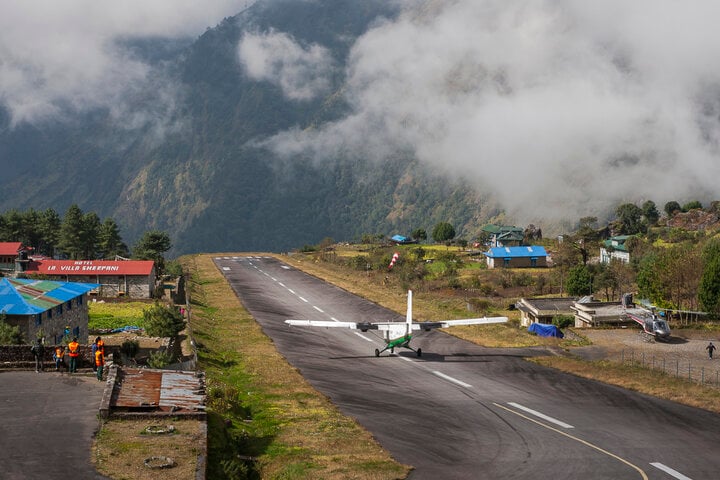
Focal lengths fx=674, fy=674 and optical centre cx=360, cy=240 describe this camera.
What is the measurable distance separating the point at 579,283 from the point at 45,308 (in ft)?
236

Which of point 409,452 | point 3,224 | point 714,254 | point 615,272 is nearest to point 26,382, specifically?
point 409,452

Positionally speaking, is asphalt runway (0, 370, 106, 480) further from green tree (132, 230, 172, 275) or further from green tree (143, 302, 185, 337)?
green tree (132, 230, 172, 275)

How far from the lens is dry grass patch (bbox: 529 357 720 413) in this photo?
39.2 metres

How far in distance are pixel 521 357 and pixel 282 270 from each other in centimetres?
8764

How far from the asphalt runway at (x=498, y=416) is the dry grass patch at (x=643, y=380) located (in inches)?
48.7

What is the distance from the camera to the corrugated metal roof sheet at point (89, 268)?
312ft

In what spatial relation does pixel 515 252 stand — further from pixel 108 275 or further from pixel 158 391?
pixel 158 391

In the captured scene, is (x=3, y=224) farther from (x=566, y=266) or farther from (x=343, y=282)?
(x=566, y=266)

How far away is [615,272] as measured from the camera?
341 feet

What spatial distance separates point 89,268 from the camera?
96062mm

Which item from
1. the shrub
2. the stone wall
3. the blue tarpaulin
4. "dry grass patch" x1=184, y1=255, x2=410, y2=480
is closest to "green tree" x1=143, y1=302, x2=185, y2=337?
"dry grass patch" x1=184, y1=255, x2=410, y2=480

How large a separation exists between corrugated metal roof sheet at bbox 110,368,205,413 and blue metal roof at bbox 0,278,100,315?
73.0 feet

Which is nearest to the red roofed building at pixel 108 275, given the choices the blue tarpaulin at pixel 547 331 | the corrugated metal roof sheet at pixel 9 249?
the corrugated metal roof sheet at pixel 9 249

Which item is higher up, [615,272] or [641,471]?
[615,272]
